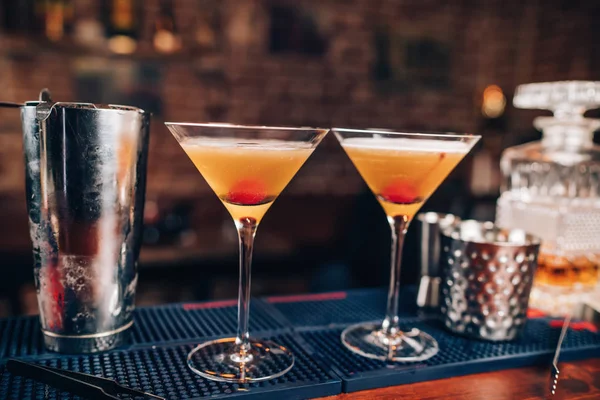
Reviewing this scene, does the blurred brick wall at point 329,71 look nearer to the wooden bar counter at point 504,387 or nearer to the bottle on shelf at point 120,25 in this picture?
the bottle on shelf at point 120,25

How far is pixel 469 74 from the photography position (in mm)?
4812

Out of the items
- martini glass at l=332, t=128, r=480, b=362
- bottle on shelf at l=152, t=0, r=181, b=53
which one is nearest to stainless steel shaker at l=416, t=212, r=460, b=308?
martini glass at l=332, t=128, r=480, b=362

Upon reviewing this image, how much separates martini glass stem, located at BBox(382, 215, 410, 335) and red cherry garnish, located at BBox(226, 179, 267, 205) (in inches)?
12.4

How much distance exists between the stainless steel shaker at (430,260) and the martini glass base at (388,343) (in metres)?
0.14

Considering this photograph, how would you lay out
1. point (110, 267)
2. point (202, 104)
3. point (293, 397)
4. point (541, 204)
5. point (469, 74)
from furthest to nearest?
point (469, 74) → point (202, 104) → point (541, 204) → point (110, 267) → point (293, 397)

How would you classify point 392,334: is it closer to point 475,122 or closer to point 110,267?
point 110,267

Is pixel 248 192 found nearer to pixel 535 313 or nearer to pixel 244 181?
pixel 244 181

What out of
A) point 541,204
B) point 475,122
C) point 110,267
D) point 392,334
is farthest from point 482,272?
point 475,122

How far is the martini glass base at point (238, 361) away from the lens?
2.66 ft

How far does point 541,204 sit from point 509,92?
3.86 meters

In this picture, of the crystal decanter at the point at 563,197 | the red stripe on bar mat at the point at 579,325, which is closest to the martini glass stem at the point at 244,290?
the red stripe on bar mat at the point at 579,325

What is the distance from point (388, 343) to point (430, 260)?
0.85 feet

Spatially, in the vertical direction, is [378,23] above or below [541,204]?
above

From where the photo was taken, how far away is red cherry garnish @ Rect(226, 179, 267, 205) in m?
0.90
